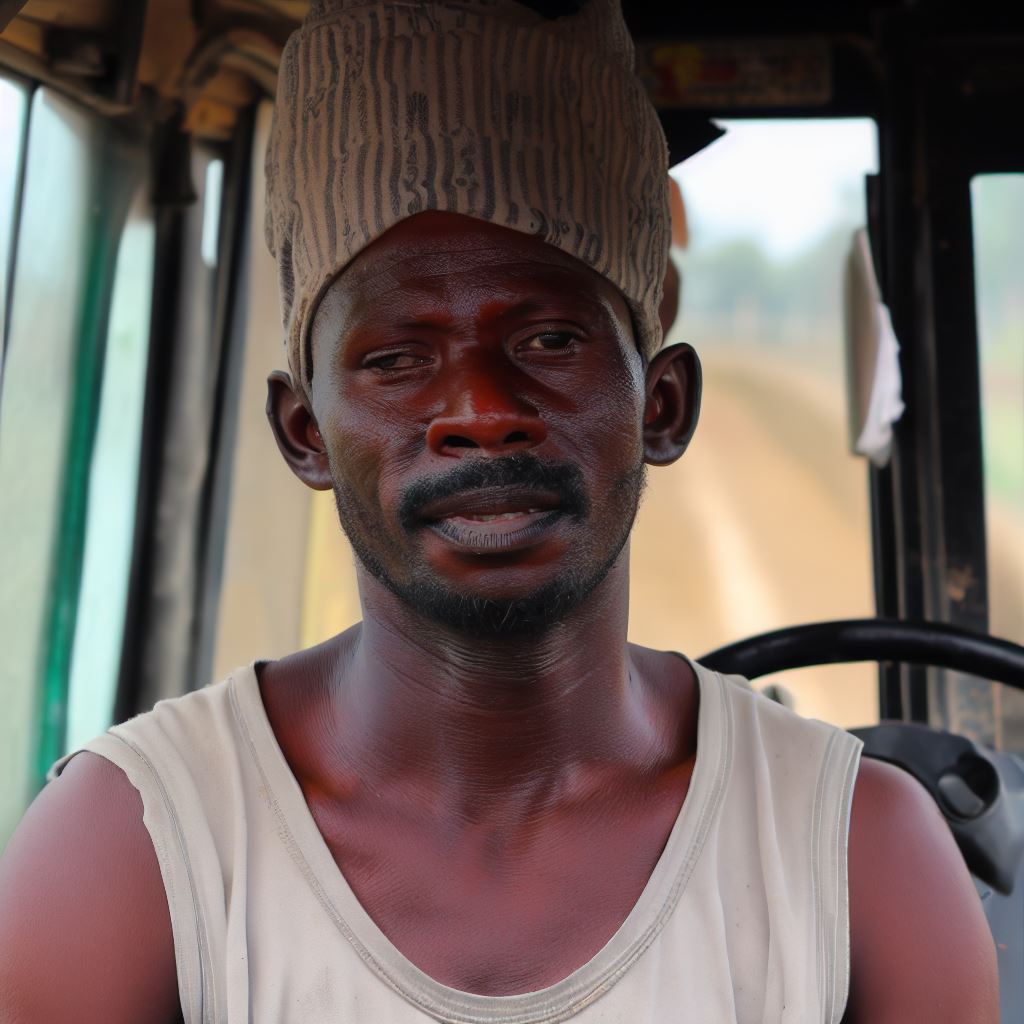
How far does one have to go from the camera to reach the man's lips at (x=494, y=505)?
4.80 ft

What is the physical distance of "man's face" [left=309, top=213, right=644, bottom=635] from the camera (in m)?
1.48

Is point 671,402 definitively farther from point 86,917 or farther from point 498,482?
point 86,917

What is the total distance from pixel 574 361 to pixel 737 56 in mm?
1238

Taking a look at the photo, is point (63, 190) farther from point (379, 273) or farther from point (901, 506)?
point (901, 506)

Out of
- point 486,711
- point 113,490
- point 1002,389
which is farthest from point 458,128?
point 1002,389

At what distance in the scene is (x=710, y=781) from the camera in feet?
5.53

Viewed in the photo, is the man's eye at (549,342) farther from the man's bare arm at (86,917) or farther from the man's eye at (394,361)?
the man's bare arm at (86,917)

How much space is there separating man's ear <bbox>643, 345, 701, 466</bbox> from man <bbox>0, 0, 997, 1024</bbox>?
2 cm

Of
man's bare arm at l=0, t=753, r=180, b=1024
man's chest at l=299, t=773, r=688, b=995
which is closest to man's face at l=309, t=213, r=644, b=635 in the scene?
man's chest at l=299, t=773, r=688, b=995

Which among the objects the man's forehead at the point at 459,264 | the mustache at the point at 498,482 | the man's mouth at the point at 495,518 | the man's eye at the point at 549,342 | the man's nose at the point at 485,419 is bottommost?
the man's mouth at the point at 495,518

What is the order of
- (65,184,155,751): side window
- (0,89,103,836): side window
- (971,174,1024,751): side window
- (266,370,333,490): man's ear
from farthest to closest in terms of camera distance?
(971,174,1024,751): side window
(65,184,155,751): side window
(0,89,103,836): side window
(266,370,333,490): man's ear

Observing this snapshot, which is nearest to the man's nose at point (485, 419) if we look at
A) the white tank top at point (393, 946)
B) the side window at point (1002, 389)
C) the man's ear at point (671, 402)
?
the man's ear at point (671, 402)

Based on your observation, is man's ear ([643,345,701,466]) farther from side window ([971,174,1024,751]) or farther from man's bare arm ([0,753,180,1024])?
side window ([971,174,1024,751])

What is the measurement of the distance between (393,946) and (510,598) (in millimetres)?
385
